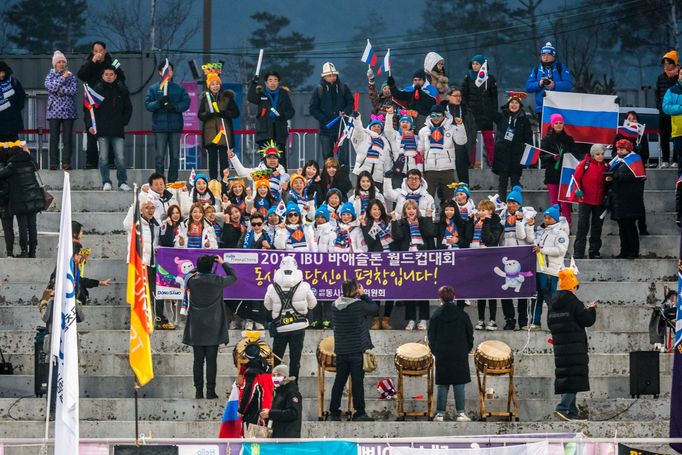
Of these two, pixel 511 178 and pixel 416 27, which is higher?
pixel 416 27

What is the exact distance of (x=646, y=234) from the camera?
985 inches

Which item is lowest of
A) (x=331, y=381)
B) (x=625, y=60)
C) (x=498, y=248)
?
(x=331, y=381)

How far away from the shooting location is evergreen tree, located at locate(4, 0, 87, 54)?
208ft

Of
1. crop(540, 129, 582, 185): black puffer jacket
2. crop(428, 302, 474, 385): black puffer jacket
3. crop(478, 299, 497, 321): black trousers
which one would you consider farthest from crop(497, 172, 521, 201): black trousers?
crop(428, 302, 474, 385): black puffer jacket

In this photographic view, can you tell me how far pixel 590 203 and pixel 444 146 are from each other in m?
2.31

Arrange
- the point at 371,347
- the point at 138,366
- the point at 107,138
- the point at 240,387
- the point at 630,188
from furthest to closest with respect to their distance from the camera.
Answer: the point at 107,138 → the point at 630,188 → the point at 371,347 → the point at 240,387 → the point at 138,366

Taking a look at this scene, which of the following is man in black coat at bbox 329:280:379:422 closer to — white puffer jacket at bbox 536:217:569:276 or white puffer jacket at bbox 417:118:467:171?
white puffer jacket at bbox 536:217:569:276

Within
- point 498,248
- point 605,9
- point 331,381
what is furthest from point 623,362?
point 605,9

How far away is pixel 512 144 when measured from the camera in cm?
2505

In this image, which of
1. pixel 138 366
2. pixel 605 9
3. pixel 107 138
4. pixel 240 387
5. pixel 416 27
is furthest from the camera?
pixel 416 27

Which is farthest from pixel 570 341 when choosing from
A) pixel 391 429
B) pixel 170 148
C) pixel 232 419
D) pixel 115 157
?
pixel 115 157

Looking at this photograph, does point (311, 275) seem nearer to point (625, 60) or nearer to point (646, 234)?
point (646, 234)

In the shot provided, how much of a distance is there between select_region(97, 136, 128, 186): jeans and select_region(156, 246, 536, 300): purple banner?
378cm

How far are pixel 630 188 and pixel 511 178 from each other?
1.95 meters
